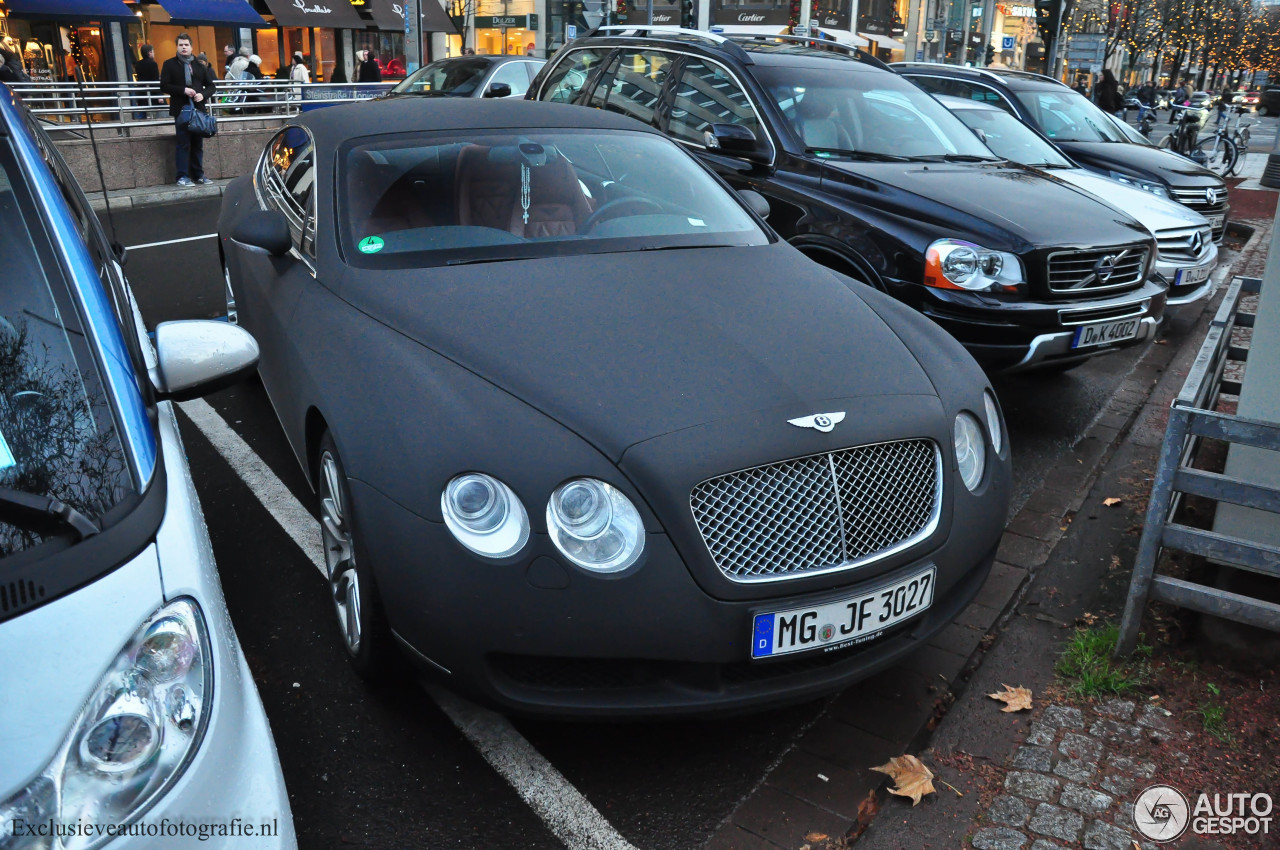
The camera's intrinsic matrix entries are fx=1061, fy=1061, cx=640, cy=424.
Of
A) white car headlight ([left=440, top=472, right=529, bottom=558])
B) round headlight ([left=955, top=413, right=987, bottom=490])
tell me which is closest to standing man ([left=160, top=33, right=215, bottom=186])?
white car headlight ([left=440, top=472, right=529, bottom=558])

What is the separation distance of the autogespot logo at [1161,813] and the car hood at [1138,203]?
18.9 ft

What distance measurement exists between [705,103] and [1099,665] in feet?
14.6

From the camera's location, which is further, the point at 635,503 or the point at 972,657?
the point at 972,657

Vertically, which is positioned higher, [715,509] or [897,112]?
[897,112]

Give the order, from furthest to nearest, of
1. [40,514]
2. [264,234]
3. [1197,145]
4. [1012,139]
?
[1197,145] < [1012,139] < [264,234] < [40,514]

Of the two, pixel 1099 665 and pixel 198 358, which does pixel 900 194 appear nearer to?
pixel 1099 665

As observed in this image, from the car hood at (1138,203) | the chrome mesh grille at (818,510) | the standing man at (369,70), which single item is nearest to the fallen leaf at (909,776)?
the chrome mesh grille at (818,510)

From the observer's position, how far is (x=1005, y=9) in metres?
68.8

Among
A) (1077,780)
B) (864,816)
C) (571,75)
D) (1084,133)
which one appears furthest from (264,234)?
(1084,133)

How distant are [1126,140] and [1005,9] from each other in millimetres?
65471

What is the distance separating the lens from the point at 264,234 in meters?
3.86

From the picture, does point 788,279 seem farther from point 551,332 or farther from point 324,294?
point 324,294

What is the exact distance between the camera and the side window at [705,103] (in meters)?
6.47

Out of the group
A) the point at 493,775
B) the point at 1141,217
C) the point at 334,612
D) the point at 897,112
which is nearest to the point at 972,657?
the point at 493,775
